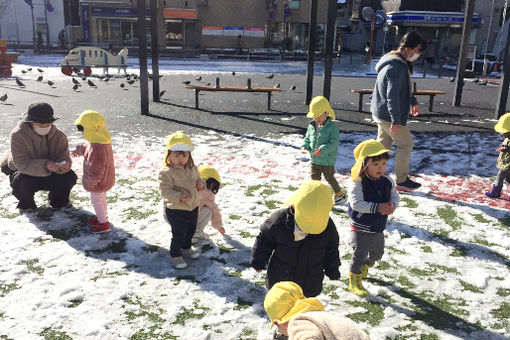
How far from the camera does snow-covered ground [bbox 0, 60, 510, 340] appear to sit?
149 inches

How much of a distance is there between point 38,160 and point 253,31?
40.8 m

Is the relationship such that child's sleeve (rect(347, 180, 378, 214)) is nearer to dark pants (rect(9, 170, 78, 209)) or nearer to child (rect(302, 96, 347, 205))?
child (rect(302, 96, 347, 205))

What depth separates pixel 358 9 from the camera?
2009 inches

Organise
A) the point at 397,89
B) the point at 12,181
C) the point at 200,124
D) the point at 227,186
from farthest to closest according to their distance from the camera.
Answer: the point at 200,124 → the point at 227,186 → the point at 397,89 → the point at 12,181

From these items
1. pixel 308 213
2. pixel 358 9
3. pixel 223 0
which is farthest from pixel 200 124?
pixel 358 9

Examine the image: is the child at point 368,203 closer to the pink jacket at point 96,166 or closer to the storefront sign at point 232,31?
the pink jacket at point 96,166

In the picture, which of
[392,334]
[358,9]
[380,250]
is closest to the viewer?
[392,334]

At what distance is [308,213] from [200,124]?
8.92 m

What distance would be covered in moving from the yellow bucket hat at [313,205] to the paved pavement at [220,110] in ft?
25.2

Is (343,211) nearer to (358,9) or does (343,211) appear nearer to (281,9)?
(281,9)

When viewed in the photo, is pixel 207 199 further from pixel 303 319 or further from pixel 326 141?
pixel 303 319

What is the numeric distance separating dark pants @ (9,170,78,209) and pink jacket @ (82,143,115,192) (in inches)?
40.1

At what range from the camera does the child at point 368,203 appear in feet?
13.3

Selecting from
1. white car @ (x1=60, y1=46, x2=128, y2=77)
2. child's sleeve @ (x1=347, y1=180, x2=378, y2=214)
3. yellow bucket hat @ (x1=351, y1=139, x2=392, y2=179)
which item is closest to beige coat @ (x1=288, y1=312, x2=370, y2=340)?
child's sleeve @ (x1=347, y1=180, x2=378, y2=214)
